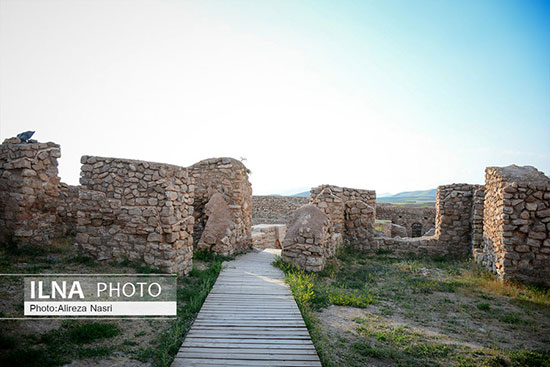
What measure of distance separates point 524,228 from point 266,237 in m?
11.0

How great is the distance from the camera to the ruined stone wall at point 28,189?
27.6ft

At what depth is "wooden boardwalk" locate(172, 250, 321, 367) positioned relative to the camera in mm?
3949

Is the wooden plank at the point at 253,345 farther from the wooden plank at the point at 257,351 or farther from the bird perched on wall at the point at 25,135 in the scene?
the bird perched on wall at the point at 25,135

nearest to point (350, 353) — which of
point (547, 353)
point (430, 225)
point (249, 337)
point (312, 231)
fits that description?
point (249, 337)

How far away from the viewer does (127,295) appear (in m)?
5.99

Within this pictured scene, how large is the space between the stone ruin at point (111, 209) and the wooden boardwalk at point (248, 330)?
192cm

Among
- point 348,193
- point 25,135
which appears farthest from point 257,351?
point 348,193

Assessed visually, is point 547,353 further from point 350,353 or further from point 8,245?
point 8,245

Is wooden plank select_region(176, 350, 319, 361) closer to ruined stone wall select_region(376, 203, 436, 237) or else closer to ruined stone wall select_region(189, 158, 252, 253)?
ruined stone wall select_region(189, 158, 252, 253)

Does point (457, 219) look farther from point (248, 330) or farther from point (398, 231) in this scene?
point (248, 330)

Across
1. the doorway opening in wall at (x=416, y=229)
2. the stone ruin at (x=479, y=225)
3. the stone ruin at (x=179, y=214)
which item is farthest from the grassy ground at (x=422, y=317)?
the doorway opening in wall at (x=416, y=229)

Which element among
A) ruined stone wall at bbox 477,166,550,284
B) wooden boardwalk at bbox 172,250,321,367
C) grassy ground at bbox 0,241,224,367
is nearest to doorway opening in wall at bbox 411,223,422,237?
ruined stone wall at bbox 477,166,550,284

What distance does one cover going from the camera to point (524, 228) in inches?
322

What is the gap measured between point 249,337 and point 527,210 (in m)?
8.49
